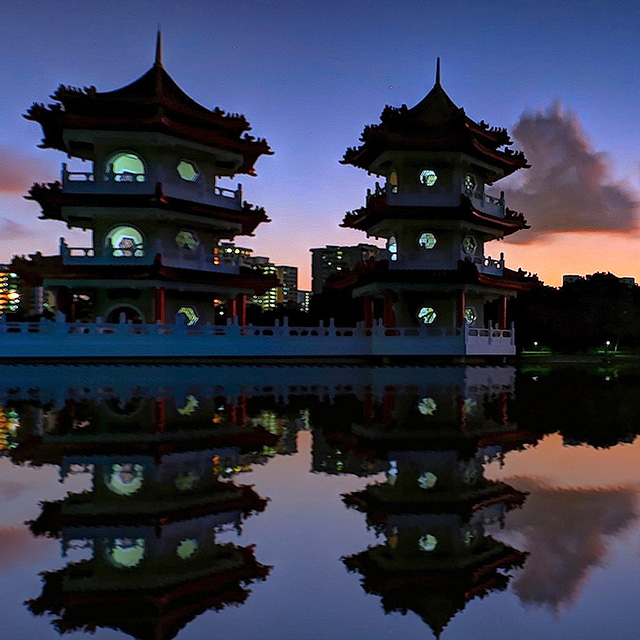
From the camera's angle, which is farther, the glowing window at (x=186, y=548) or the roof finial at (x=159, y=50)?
the roof finial at (x=159, y=50)

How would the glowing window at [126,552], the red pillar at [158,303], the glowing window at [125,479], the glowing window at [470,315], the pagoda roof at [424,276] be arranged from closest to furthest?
1. the glowing window at [126,552]
2. the glowing window at [125,479]
3. the red pillar at [158,303]
4. the pagoda roof at [424,276]
5. the glowing window at [470,315]

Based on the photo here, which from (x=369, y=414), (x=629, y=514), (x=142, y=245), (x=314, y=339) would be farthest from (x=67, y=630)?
(x=142, y=245)

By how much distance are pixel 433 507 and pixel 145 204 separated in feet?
73.5

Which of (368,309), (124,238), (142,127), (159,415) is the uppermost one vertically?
(142,127)

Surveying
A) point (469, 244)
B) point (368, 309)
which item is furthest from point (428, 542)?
point (469, 244)

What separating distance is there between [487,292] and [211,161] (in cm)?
1563

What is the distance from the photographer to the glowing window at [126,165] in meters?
25.2

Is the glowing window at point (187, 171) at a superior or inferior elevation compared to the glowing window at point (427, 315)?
superior

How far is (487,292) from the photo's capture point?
28484mm

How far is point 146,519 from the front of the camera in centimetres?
380

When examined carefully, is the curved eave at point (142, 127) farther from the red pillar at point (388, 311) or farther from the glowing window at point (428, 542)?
the glowing window at point (428, 542)

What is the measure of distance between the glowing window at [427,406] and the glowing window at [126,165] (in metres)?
19.1

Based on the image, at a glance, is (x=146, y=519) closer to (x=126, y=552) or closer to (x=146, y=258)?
(x=126, y=552)

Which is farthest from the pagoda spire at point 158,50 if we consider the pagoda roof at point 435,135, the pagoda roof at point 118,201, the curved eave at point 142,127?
the pagoda roof at point 435,135
